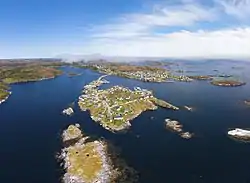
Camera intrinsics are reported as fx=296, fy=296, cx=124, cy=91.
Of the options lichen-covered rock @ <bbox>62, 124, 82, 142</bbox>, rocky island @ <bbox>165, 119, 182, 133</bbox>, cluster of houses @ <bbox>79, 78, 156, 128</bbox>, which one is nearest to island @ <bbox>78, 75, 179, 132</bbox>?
cluster of houses @ <bbox>79, 78, 156, 128</bbox>

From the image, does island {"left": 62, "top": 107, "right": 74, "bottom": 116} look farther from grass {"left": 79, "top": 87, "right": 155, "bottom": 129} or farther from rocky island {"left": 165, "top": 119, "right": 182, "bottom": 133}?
rocky island {"left": 165, "top": 119, "right": 182, "bottom": 133}

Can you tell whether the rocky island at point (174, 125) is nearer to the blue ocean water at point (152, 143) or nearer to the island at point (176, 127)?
the island at point (176, 127)

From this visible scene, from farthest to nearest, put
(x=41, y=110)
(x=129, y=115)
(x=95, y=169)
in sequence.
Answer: (x=41, y=110) → (x=129, y=115) → (x=95, y=169)

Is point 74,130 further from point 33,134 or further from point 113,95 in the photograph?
point 113,95

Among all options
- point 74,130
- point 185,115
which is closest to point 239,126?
point 185,115

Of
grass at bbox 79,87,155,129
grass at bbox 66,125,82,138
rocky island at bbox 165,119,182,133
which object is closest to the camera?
grass at bbox 66,125,82,138

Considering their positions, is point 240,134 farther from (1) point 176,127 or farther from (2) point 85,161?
(2) point 85,161

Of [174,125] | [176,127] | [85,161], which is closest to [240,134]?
[176,127]
